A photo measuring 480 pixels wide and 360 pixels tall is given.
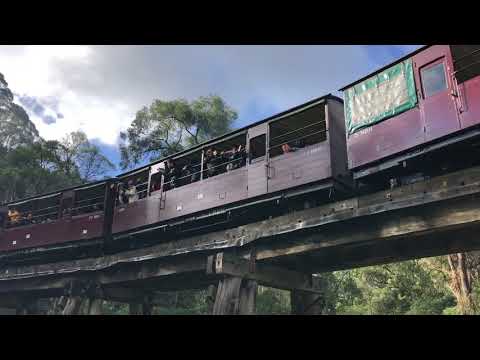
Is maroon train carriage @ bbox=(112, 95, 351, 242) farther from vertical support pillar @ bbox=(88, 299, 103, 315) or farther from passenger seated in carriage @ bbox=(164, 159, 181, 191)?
vertical support pillar @ bbox=(88, 299, 103, 315)

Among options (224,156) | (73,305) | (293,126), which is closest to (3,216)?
(73,305)

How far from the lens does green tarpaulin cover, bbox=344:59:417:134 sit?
830 centimetres

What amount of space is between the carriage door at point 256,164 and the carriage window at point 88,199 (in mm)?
6562

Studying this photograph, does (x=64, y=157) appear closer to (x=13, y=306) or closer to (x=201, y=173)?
(x=13, y=306)

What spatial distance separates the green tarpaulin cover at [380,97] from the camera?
327 inches

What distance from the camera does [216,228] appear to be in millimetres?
12203

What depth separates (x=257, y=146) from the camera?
1137cm

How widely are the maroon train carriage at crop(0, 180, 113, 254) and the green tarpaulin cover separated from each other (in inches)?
350

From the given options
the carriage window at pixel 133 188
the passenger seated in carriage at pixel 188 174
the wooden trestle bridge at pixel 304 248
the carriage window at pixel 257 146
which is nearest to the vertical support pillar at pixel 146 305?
the wooden trestle bridge at pixel 304 248

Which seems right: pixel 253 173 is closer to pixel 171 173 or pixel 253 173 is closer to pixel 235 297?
pixel 235 297

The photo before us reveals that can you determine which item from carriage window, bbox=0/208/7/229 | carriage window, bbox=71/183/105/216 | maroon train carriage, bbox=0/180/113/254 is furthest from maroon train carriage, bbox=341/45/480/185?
carriage window, bbox=0/208/7/229

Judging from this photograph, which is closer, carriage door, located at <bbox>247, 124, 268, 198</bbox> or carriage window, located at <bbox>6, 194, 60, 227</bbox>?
carriage door, located at <bbox>247, 124, 268, 198</bbox>

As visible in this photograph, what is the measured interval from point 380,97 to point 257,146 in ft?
11.8
